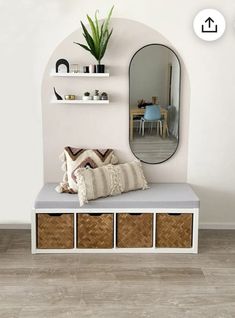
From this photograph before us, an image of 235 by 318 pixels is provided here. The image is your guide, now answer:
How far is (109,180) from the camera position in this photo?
14.5 feet

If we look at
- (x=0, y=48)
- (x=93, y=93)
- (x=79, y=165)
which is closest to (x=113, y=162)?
(x=79, y=165)

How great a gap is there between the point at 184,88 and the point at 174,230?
1223 millimetres

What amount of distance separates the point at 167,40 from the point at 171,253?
5.78ft

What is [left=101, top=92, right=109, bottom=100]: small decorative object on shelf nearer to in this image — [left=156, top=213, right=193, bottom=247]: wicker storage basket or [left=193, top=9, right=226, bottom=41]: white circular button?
[left=193, top=9, right=226, bottom=41]: white circular button

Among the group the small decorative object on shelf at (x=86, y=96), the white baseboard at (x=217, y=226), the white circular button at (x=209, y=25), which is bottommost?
the white baseboard at (x=217, y=226)

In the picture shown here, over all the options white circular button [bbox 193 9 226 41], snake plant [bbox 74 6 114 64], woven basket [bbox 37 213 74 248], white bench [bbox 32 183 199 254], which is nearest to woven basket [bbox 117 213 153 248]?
white bench [bbox 32 183 199 254]

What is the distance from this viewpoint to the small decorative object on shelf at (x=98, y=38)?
14.5 ft

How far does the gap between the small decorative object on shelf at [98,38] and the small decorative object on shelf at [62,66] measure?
0.66ft

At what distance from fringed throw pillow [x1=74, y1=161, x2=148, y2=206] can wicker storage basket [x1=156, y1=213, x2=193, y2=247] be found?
0.40m

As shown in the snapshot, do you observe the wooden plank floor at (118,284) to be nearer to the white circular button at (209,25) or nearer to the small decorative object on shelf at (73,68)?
the small decorative object on shelf at (73,68)

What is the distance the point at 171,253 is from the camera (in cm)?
434

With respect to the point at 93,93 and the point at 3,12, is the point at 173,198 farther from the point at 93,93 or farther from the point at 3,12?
the point at 3,12

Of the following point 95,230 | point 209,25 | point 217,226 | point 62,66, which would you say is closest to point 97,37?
point 62,66

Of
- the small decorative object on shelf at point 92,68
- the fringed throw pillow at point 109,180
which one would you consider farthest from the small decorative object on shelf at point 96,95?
the fringed throw pillow at point 109,180
